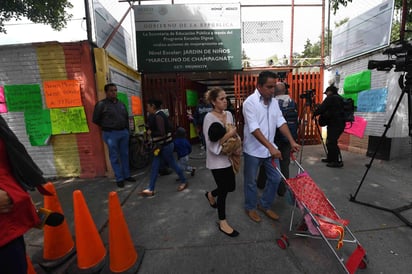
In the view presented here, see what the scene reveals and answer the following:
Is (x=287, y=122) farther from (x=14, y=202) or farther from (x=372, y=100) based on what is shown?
(x=372, y=100)

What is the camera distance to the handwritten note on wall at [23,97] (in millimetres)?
4398

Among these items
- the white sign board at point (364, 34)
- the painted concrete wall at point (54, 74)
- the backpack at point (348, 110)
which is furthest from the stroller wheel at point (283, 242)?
the white sign board at point (364, 34)

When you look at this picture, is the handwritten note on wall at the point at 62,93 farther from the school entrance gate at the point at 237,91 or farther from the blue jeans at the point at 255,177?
the blue jeans at the point at 255,177

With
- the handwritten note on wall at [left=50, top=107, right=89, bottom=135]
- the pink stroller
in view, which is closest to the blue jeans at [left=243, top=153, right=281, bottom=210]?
the pink stroller

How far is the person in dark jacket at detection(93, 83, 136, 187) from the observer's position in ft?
13.1

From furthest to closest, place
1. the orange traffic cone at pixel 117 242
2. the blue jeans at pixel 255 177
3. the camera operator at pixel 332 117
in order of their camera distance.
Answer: the camera operator at pixel 332 117
the blue jeans at pixel 255 177
the orange traffic cone at pixel 117 242

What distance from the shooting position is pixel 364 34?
5.61 meters

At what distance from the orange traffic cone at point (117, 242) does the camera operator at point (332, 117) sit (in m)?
4.30

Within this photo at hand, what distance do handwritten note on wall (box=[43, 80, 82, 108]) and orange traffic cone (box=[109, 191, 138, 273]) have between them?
3.12m

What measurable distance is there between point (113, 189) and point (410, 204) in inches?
182

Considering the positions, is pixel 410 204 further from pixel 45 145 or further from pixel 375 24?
pixel 45 145

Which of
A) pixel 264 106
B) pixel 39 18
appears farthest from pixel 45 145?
pixel 39 18

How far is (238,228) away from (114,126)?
275 centimetres

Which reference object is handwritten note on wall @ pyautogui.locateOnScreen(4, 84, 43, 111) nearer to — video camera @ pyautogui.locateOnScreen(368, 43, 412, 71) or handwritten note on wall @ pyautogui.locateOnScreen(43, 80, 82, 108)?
handwritten note on wall @ pyautogui.locateOnScreen(43, 80, 82, 108)
